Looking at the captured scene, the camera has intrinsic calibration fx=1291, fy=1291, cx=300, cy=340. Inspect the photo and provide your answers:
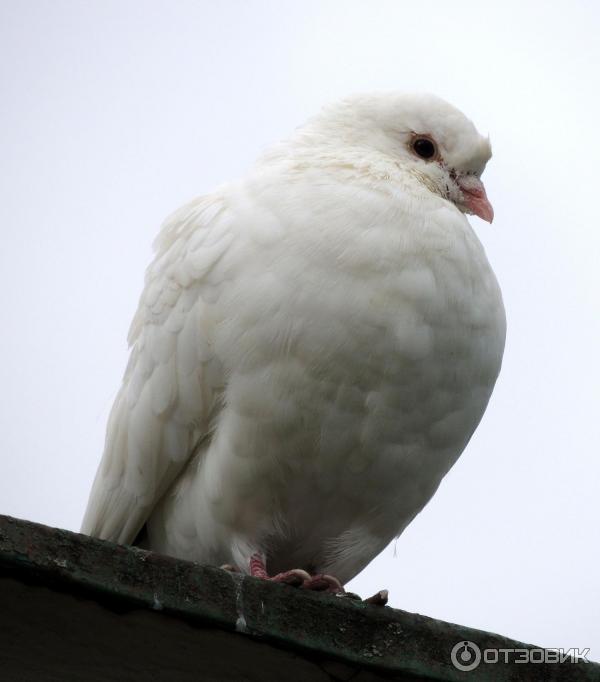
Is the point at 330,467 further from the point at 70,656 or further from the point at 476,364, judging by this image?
the point at 70,656

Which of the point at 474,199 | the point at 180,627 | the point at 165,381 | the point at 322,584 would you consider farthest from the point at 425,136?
the point at 180,627

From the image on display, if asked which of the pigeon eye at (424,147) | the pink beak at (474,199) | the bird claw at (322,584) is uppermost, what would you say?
the pigeon eye at (424,147)

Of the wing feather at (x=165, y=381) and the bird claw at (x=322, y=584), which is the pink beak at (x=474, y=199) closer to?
the wing feather at (x=165, y=381)

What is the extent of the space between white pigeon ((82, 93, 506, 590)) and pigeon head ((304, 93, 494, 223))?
0.24 meters

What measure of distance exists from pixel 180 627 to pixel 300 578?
98 centimetres

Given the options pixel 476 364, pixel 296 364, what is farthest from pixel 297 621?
pixel 476 364

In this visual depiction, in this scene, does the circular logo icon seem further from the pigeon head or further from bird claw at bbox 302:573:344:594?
the pigeon head

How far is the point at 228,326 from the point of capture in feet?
19.6

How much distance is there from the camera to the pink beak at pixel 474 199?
23.4 ft

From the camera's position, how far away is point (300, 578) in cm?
505

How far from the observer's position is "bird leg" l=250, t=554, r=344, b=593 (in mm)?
5008

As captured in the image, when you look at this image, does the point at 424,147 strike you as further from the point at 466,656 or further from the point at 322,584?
the point at 466,656

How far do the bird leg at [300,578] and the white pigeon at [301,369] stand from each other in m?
0.02

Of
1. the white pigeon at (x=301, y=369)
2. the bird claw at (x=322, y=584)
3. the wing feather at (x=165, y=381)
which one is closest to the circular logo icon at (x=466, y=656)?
the bird claw at (x=322, y=584)
